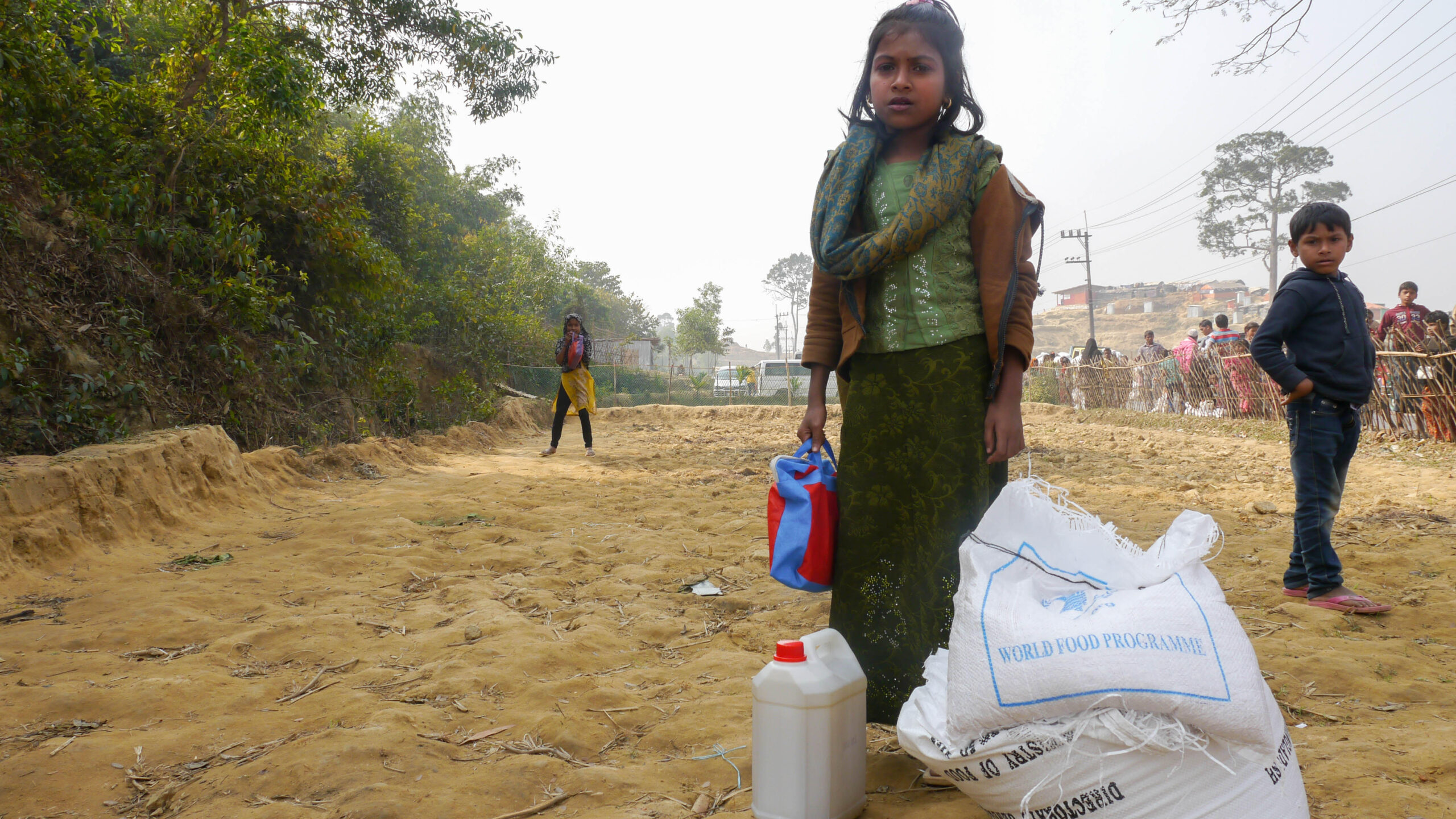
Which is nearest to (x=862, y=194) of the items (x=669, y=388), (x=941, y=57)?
(x=941, y=57)

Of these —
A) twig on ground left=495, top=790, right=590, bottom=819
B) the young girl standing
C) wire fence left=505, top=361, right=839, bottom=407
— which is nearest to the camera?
twig on ground left=495, top=790, right=590, bottom=819

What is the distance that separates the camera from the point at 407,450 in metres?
7.32

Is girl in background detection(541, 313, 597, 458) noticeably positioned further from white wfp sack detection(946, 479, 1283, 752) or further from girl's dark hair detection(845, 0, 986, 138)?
white wfp sack detection(946, 479, 1283, 752)

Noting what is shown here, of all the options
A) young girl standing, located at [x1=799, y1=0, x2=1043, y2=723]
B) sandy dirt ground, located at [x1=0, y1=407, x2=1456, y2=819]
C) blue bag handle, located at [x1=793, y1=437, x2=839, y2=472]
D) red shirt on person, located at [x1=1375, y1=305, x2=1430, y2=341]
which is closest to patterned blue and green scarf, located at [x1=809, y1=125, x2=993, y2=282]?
young girl standing, located at [x1=799, y1=0, x2=1043, y2=723]

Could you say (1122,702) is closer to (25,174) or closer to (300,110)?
(25,174)

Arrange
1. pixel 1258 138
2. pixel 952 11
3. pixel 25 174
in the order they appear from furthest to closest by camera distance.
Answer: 1. pixel 1258 138
2. pixel 25 174
3. pixel 952 11

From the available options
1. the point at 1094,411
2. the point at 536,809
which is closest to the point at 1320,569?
the point at 536,809

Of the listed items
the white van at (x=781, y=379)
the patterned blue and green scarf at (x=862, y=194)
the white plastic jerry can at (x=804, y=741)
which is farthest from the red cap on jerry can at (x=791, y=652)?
the white van at (x=781, y=379)

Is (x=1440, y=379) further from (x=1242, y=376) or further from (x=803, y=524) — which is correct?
(x=803, y=524)

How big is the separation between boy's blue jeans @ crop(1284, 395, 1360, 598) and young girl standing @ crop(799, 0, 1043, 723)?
1663 mm

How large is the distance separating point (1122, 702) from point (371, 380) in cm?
801

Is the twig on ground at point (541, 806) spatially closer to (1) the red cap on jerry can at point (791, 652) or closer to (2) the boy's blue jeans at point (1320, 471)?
(1) the red cap on jerry can at point (791, 652)

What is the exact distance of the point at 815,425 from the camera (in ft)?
5.95

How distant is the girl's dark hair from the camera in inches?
65.5
